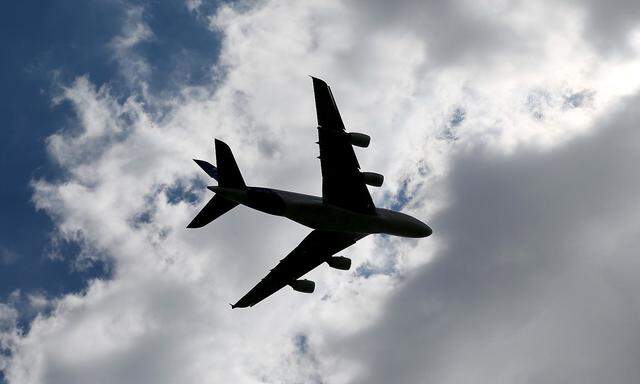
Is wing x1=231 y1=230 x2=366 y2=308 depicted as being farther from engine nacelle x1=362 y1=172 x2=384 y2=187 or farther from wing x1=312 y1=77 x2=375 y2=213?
engine nacelle x1=362 y1=172 x2=384 y2=187

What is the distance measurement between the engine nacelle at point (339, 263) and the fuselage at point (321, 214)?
134 inches

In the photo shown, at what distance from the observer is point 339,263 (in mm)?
37094

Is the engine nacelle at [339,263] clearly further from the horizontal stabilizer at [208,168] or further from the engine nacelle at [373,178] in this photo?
the horizontal stabilizer at [208,168]

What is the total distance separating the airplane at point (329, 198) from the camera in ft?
96.7

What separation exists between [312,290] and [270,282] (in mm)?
2869

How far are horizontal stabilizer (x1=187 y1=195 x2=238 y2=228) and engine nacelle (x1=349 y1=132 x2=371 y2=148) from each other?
793 centimetres

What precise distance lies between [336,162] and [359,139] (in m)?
1.87

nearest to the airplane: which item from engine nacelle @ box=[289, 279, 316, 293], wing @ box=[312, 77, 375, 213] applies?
wing @ box=[312, 77, 375, 213]

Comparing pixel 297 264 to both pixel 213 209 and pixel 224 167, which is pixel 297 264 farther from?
pixel 224 167

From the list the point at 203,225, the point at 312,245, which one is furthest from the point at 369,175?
the point at 203,225

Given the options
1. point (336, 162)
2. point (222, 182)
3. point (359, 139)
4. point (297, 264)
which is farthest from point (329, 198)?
point (297, 264)

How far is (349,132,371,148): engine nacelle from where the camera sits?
29578mm

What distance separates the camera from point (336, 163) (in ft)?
100

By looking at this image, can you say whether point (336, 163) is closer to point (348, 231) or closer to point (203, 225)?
point (348, 231)
